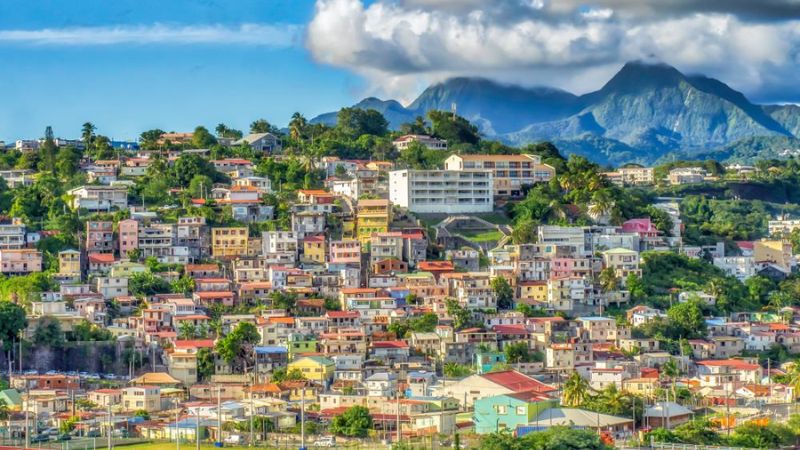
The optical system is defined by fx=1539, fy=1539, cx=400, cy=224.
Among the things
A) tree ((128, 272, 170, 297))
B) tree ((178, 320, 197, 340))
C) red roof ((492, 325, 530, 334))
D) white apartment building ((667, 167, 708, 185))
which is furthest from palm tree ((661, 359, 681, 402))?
white apartment building ((667, 167, 708, 185))

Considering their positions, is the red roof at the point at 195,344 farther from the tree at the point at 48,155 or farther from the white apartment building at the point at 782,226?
the white apartment building at the point at 782,226

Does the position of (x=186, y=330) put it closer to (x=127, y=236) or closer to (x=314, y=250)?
(x=127, y=236)

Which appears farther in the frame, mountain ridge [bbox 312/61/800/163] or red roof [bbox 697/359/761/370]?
mountain ridge [bbox 312/61/800/163]

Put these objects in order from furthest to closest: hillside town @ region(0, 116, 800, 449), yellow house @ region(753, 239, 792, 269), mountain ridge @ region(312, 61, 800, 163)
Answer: mountain ridge @ region(312, 61, 800, 163), yellow house @ region(753, 239, 792, 269), hillside town @ region(0, 116, 800, 449)

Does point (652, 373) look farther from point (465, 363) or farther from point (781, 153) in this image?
point (781, 153)

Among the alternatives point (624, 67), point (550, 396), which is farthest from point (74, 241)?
point (624, 67)

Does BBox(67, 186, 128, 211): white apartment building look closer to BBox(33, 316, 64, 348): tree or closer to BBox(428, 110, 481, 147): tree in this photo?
BBox(33, 316, 64, 348): tree

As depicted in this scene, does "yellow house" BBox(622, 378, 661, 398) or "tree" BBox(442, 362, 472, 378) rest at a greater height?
"tree" BBox(442, 362, 472, 378)
